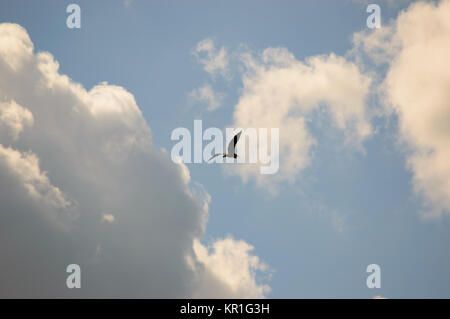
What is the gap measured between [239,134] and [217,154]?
5.45 m
